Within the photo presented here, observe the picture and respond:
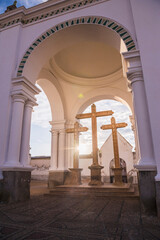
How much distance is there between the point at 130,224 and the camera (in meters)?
2.18

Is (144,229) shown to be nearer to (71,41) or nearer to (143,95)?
(143,95)

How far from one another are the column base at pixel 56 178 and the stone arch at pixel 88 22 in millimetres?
4702

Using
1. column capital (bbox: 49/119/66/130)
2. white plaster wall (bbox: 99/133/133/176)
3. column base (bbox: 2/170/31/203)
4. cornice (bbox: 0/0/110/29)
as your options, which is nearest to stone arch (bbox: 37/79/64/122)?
column capital (bbox: 49/119/66/130)

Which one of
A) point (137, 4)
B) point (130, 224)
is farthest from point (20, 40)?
point (130, 224)

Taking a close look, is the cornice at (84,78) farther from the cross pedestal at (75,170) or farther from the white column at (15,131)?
the white column at (15,131)

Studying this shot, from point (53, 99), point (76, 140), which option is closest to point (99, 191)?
point (76, 140)

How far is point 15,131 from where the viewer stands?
4.10 metres

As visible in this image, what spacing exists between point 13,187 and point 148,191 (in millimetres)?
2824

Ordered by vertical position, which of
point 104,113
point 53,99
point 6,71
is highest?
point 53,99

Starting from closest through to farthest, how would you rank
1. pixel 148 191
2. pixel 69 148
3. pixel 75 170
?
1. pixel 148 191
2. pixel 75 170
3. pixel 69 148

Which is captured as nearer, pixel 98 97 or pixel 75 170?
pixel 75 170

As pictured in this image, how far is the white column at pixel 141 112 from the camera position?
3018 mm

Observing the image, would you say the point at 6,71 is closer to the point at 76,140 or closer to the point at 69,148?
the point at 76,140

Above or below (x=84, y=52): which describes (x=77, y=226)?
below
